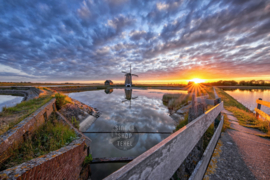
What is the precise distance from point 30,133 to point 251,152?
7750 millimetres

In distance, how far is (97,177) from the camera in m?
4.48

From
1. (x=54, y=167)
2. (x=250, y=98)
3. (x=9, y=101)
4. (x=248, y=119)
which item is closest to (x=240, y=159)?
(x=54, y=167)

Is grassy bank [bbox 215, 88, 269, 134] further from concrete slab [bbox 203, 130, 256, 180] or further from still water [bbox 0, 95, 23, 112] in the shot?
still water [bbox 0, 95, 23, 112]

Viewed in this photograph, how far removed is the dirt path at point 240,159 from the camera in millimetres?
2221

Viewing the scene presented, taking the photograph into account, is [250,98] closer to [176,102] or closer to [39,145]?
[176,102]


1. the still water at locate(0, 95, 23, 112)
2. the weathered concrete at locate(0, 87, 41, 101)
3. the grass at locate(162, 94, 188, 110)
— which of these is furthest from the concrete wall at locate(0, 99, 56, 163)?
the weathered concrete at locate(0, 87, 41, 101)

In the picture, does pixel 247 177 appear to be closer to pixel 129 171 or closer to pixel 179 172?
pixel 179 172

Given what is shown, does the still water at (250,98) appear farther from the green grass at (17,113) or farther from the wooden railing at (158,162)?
the green grass at (17,113)

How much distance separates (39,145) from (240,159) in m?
6.10

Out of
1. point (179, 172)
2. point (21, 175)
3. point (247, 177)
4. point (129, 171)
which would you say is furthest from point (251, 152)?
point (21, 175)

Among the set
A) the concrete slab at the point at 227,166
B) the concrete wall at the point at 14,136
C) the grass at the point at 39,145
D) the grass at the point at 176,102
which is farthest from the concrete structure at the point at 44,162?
the grass at the point at 176,102

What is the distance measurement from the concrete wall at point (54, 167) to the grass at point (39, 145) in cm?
50

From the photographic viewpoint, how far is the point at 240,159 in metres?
2.68

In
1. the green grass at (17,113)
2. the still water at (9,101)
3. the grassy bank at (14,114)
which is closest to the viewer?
the grassy bank at (14,114)
